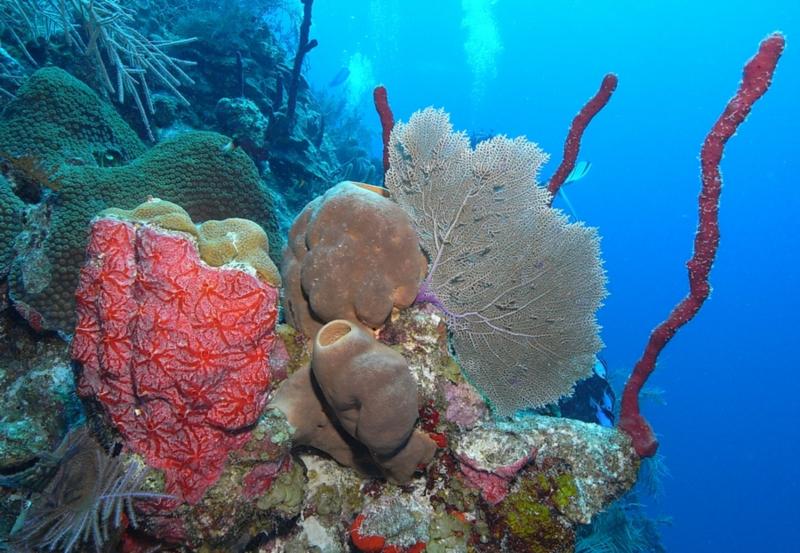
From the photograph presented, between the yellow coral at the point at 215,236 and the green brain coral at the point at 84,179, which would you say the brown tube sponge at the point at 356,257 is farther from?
Result: the green brain coral at the point at 84,179

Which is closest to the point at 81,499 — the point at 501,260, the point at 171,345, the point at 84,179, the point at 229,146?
the point at 171,345

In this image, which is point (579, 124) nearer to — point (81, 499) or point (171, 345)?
point (171, 345)

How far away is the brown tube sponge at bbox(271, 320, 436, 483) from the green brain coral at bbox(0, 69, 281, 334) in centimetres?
185

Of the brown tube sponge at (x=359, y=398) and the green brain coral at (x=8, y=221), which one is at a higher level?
the brown tube sponge at (x=359, y=398)

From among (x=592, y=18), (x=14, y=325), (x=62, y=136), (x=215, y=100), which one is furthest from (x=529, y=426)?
(x=592, y=18)

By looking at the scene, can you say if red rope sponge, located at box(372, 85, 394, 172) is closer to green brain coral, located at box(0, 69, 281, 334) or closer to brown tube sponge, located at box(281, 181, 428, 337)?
green brain coral, located at box(0, 69, 281, 334)

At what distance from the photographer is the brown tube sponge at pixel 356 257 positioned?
2846mm

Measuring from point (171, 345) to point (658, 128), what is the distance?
10788 centimetres

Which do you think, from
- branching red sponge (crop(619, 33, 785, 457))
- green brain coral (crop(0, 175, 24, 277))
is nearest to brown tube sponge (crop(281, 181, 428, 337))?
branching red sponge (crop(619, 33, 785, 457))

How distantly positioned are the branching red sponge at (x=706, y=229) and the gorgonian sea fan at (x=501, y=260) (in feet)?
1.30

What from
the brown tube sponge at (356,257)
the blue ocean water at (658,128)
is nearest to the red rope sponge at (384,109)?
the brown tube sponge at (356,257)

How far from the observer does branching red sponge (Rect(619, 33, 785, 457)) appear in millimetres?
2408

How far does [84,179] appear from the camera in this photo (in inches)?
139

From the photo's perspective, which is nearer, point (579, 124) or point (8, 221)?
point (8, 221)
